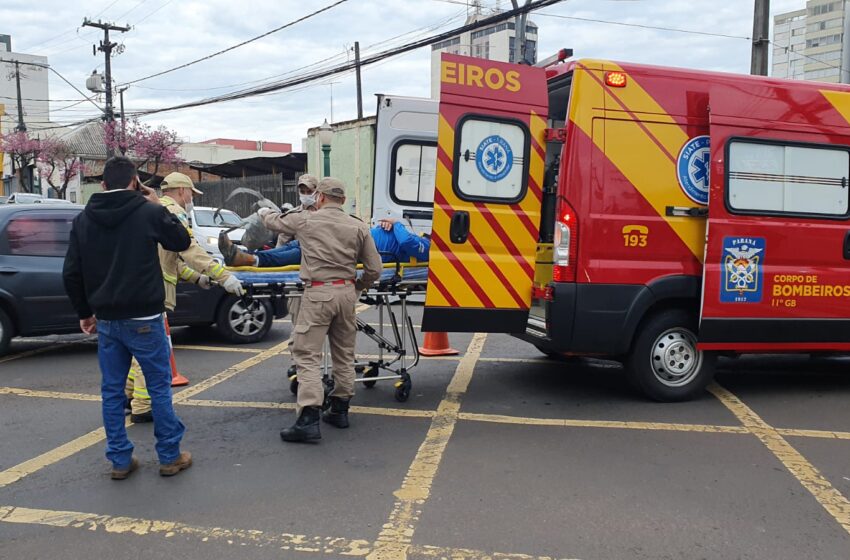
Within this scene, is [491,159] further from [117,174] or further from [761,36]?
[761,36]

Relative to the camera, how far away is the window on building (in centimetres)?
736

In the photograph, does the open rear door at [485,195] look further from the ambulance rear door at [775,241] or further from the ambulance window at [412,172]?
the ambulance window at [412,172]

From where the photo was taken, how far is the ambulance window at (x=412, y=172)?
7.94 m

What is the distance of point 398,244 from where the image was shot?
5668 millimetres

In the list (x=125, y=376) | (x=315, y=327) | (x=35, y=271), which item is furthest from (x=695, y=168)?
(x=35, y=271)

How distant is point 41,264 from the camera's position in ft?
24.3

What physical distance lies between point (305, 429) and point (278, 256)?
1560 mm

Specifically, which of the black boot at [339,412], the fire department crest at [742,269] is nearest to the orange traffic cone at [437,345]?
the black boot at [339,412]

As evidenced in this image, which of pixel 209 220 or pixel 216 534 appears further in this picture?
pixel 209 220

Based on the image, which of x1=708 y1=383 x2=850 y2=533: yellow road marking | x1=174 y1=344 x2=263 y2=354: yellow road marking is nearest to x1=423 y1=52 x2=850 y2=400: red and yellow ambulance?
x1=708 y1=383 x2=850 y2=533: yellow road marking

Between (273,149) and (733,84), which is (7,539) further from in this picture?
(273,149)

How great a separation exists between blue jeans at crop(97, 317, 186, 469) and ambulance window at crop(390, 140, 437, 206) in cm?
424

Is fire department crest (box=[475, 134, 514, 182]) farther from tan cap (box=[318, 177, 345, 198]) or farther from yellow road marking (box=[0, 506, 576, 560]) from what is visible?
yellow road marking (box=[0, 506, 576, 560])

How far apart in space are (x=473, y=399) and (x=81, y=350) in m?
4.80
